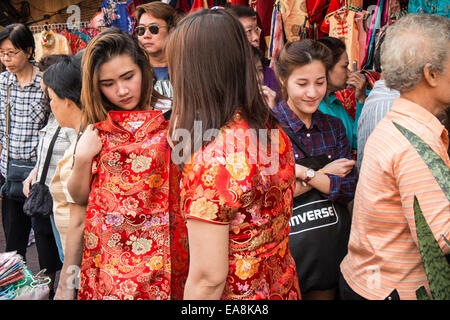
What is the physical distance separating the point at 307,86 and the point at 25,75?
286 centimetres

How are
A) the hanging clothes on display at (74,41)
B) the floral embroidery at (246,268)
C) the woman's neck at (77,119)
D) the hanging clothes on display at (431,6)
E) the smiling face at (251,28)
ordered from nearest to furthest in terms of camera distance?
the floral embroidery at (246,268), the woman's neck at (77,119), the hanging clothes on display at (431,6), the smiling face at (251,28), the hanging clothes on display at (74,41)

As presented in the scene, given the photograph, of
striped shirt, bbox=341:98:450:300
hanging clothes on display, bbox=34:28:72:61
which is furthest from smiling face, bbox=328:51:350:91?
hanging clothes on display, bbox=34:28:72:61

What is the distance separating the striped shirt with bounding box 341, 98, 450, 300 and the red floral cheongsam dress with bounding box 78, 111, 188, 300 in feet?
2.42

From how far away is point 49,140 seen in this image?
2742 mm

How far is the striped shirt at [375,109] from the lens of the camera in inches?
91.4

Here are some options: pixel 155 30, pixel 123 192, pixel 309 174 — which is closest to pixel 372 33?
pixel 155 30

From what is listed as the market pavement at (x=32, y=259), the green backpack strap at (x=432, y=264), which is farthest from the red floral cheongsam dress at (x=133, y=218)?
the market pavement at (x=32, y=259)

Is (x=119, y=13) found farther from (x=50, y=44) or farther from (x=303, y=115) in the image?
(x=303, y=115)

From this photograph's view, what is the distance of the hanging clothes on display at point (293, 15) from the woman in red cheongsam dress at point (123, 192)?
2.39 m

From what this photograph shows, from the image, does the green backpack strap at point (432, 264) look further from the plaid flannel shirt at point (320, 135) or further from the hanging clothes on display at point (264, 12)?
the hanging clothes on display at point (264, 12)

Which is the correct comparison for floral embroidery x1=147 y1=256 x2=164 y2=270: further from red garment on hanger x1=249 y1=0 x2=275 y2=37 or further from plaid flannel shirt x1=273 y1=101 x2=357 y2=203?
red garment on hanger x1=249 y1=0 x2=275 y2=37

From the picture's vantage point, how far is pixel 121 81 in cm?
181

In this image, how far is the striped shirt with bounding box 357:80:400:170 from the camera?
2.32 meters

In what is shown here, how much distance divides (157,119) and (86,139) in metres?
0.30
